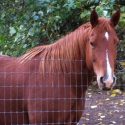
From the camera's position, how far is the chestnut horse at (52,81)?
4012 millimetres

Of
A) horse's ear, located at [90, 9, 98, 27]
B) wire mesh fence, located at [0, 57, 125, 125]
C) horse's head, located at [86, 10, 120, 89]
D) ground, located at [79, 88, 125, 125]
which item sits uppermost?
horse's ear, located at [90, 9, 98, 27]

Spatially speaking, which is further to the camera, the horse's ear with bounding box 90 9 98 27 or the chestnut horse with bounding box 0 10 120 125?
the chestnut horse with bounding box 0 10 120 125

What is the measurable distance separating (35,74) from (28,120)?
1.54 feet

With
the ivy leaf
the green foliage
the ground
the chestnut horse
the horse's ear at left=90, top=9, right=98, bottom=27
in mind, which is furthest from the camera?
the ivy leaf

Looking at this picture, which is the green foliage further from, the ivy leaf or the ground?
the ground

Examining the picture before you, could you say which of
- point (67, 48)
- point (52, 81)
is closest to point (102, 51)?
point (67, 48)

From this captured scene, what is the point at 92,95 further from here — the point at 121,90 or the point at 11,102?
the point at 11,102

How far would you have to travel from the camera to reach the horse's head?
3.63 metres

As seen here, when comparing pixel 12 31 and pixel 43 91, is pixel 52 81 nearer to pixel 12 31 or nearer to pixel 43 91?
pixel 43 91

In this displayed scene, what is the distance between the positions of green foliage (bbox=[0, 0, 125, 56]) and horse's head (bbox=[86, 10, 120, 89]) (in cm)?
194

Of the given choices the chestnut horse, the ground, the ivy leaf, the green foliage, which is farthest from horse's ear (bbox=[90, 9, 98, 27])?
the ivy leaf

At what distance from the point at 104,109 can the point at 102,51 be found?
9.20 ft

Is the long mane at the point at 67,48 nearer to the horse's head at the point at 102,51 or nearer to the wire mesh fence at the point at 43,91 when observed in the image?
the wire mesh fence at the point at 43,91

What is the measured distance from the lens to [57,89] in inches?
159
